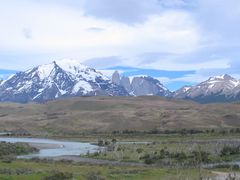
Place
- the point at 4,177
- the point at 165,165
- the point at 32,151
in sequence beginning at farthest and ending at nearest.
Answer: the point at 32,151, the point at 165,165, the point at 4,177

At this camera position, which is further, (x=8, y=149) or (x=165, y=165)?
(x=8, y=149)

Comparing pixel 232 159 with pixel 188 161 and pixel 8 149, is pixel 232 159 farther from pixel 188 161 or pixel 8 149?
pixel 8 149

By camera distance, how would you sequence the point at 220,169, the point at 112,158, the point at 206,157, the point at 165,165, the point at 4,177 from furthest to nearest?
the point at 112,158, the point at 206,157, the point at 165,165, the point at 220,169, the point at 4,177

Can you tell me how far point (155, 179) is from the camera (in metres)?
54.6

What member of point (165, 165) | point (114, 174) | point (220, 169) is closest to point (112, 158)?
point (165, 165)

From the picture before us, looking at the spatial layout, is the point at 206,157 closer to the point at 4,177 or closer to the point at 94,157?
the point at 94,157

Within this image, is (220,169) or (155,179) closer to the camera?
(155,179)

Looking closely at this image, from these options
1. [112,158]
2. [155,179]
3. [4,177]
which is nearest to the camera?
[4,177]

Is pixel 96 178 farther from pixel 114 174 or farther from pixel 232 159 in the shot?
pixel 232 159

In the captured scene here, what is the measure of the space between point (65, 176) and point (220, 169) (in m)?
26.5

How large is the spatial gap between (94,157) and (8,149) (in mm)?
21429

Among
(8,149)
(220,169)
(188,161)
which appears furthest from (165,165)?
(8,149)

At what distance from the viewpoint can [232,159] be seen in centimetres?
8538

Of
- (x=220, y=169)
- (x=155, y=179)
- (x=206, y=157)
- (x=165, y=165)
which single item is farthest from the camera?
(x=206, y=157)
